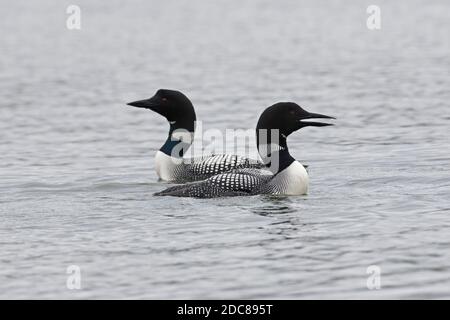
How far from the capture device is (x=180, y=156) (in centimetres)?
1114

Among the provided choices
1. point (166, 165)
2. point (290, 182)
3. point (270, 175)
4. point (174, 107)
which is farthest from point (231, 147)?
point (290, 182)

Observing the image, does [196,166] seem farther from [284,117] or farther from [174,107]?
[284,117]

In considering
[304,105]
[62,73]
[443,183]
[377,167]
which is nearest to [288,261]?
[443,183]

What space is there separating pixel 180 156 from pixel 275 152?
4.90 ft

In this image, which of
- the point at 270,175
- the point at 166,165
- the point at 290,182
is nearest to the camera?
the point at 290,182

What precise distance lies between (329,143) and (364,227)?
473cm

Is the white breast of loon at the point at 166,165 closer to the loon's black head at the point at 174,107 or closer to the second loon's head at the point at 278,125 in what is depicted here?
the loon's black head at the point at 174,107

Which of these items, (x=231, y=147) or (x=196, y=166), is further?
(x=231, y=147)

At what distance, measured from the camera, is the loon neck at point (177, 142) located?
11133 mm

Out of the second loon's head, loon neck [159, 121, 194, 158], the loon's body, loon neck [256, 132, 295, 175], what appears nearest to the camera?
loon neck [256, 132, 295, 175]

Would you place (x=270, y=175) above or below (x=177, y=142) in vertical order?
below

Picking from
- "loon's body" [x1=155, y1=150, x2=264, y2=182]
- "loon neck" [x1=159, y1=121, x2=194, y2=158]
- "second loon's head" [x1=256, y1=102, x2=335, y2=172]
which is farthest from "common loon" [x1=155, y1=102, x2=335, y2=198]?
"loon neck" [x1=159, y1=121, x2=194, y2=158]

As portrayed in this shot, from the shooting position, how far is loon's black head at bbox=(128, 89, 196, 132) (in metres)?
11.3

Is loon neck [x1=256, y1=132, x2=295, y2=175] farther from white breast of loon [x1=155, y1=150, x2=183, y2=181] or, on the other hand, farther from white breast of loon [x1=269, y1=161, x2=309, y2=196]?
white breast of loon [x1=155, y1=150, x2=183, y2=181]
